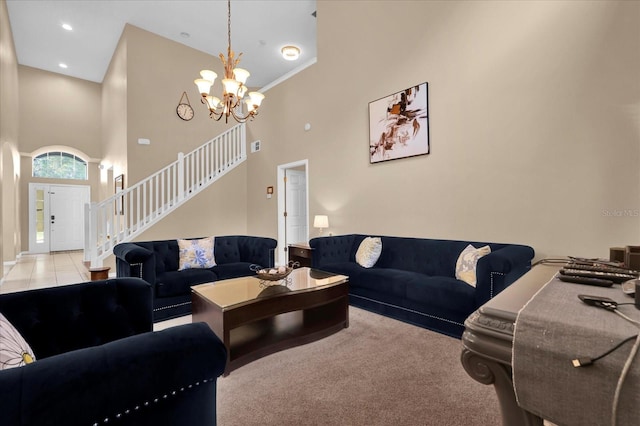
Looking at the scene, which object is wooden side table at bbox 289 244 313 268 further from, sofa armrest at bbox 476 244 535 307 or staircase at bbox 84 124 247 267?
staircase at bbox 84 124 247 267

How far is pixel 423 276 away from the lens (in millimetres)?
3377

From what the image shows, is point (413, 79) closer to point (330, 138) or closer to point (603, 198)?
point (330, 138)

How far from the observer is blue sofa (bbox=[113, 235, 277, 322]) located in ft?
10.3

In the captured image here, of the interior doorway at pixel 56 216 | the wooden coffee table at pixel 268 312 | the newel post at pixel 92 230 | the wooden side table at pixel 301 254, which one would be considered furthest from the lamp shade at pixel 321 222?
the interior doorway at pixel 56 216

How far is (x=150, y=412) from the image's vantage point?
2.99 feet

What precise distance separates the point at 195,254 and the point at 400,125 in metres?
3.30

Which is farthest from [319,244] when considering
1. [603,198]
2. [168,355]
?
[168,355]

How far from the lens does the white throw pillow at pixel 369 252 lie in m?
4.07

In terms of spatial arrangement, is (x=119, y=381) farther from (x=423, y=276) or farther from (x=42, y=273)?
(x=42, y=273)

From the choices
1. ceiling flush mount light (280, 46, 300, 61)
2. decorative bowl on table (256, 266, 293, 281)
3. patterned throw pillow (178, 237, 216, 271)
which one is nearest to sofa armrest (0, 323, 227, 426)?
decorative bowl on table (256, 266, 293, 281)

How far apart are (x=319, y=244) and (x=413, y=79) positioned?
8.54 feet

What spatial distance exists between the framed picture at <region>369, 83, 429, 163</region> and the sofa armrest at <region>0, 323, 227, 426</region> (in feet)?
12.3

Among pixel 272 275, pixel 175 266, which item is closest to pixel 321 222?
pixel 175 266

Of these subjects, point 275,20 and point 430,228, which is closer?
point 430,228
